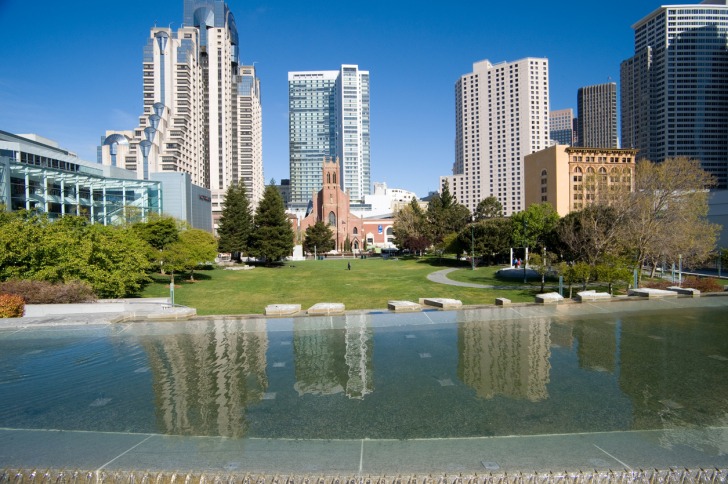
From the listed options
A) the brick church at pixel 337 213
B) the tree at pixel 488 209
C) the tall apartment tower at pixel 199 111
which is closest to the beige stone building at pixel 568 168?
the tree at pixel 488 209

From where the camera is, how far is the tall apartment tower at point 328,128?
176 m

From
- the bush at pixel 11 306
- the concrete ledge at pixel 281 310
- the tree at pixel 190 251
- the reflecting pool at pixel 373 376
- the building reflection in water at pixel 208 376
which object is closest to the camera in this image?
the reflecting pool at pixel 373 376

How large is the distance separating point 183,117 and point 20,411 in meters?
98.9

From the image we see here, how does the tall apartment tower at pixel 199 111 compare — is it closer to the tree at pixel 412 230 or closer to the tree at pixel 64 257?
the tree at pixel 412 230

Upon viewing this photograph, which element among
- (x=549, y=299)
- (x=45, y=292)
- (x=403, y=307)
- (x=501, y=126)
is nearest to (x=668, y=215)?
(x=549, y=299)

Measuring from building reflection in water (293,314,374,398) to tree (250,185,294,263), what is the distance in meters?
34.7

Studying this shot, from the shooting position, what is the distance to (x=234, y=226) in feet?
163

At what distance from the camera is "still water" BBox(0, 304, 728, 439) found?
6.85m

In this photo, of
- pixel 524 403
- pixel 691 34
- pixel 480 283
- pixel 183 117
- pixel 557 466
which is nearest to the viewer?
pixel 557 466

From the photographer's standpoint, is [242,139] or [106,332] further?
[242,139]

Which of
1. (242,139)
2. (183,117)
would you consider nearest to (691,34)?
(242,139)

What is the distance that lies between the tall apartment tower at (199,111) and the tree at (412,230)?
30.6 metres

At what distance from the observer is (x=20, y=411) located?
7.44 meters

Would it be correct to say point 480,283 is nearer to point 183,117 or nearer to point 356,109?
point 183,117
